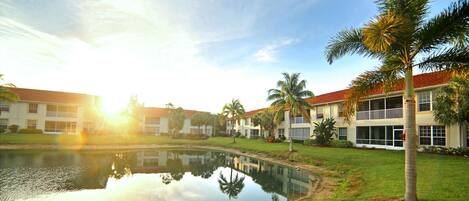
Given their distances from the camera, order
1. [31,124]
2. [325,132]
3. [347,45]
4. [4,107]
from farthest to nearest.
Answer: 1. [31,124]
2. [4,107]
3. [325,132]
4. [347,45]

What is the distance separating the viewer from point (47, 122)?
179ft

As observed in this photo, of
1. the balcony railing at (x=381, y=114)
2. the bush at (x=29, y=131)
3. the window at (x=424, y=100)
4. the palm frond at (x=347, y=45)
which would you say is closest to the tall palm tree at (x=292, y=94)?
the balcony railing at (x=381, y=114)

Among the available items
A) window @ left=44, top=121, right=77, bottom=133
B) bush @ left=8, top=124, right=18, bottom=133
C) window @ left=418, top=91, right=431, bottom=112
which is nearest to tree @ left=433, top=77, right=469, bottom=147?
window @ left=418, top=91, right=431, bottom=112

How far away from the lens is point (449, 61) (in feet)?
32.0

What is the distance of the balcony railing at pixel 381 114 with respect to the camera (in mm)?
29547

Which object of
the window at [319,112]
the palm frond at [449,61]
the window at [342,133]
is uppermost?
the palm frond at [449,61]

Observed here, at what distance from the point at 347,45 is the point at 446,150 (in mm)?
18307

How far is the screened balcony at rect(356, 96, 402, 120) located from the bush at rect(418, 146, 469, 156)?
4.39 meters

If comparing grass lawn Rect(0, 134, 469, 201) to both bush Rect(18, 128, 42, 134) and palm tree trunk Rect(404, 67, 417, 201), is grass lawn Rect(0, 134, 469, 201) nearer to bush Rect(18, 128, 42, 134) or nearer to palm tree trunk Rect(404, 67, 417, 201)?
palm tree trunk Rect(404, 67, 417, 201)

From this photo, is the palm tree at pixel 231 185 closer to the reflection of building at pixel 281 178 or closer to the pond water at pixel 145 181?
the pond water at pixel 145 181

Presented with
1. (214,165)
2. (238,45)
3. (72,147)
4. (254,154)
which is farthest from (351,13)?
(72,147)

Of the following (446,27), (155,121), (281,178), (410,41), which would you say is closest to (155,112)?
(155,121)

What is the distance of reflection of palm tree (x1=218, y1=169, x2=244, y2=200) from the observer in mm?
16984

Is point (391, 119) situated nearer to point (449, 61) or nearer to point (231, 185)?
point (231, 185)
